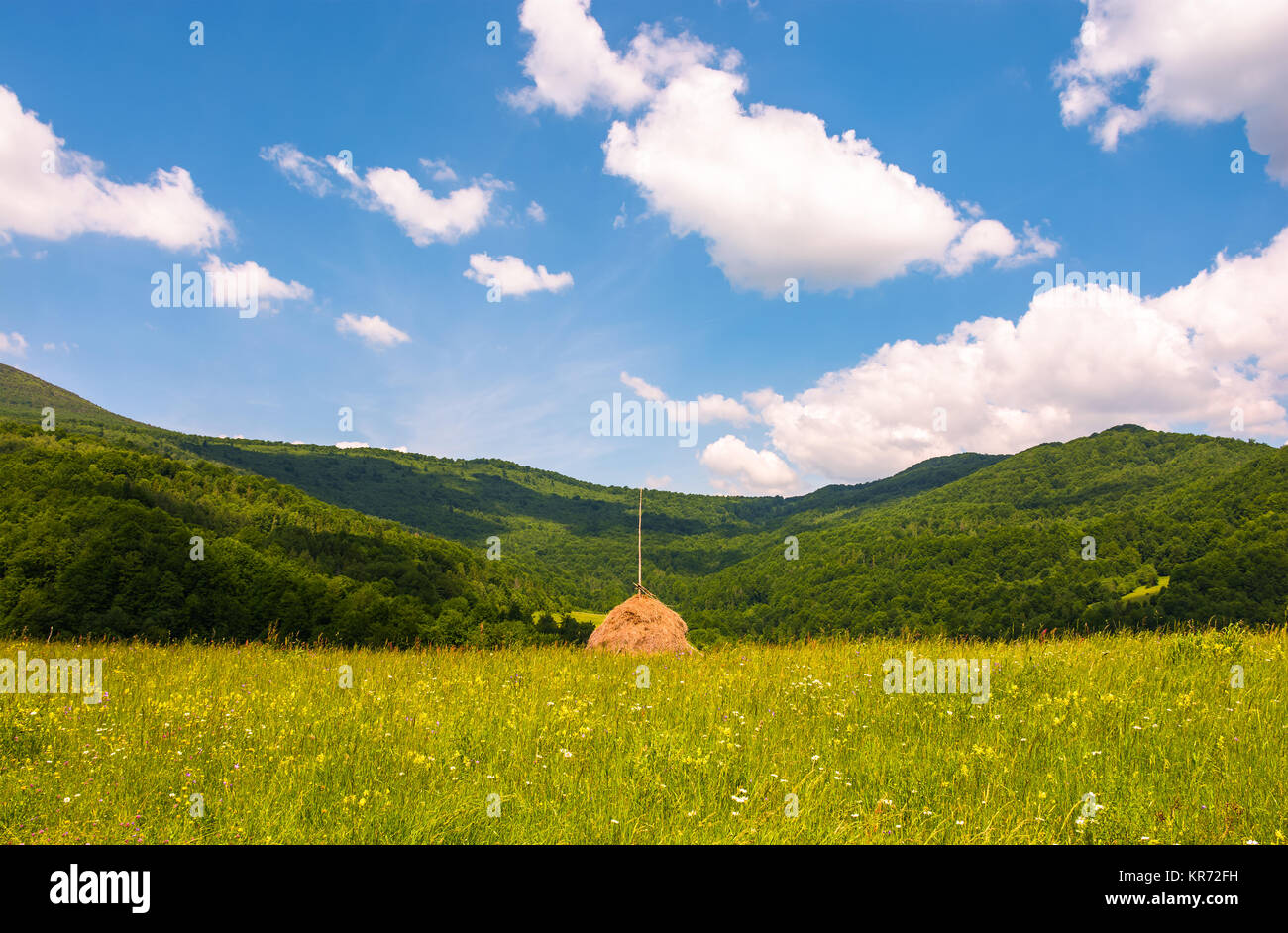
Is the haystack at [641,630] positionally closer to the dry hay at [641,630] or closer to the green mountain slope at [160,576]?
the dry hay at [641,630]

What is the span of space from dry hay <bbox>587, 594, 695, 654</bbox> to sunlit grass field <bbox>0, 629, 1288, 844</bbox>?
A: 5.35 meters

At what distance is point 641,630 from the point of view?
14.7 meters

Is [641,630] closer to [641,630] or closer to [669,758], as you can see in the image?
[641,630]

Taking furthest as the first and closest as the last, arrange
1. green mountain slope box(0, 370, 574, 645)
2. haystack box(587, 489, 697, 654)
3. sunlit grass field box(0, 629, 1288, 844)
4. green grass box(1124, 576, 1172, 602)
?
green grass box(1124, 576, 1172, 602), green mountain slope box(0, 370, 574, 645), haystack box(587, 489, 697, 654), sunlit grass field box(0, 629, 1288, 844)

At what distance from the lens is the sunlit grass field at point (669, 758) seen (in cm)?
416

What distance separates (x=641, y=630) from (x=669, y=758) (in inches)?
372

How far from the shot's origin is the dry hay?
562 inches

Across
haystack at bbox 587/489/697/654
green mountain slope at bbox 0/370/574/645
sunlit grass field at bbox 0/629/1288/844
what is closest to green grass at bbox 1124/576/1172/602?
green mountain slope at bbox 0/370/574/645

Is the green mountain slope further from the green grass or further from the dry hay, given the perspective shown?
the green grass

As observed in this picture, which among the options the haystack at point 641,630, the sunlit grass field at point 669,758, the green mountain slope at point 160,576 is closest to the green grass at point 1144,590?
the green mountain slope at point 160,576

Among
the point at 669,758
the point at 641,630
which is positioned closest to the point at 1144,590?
the point at 641,630

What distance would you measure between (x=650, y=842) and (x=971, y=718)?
4410 mm

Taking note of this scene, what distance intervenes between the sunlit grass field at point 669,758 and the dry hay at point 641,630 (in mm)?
5351

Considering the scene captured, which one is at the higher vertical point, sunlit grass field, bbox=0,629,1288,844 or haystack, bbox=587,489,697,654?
sunlit grass field, bbox=0,629,1288,844
